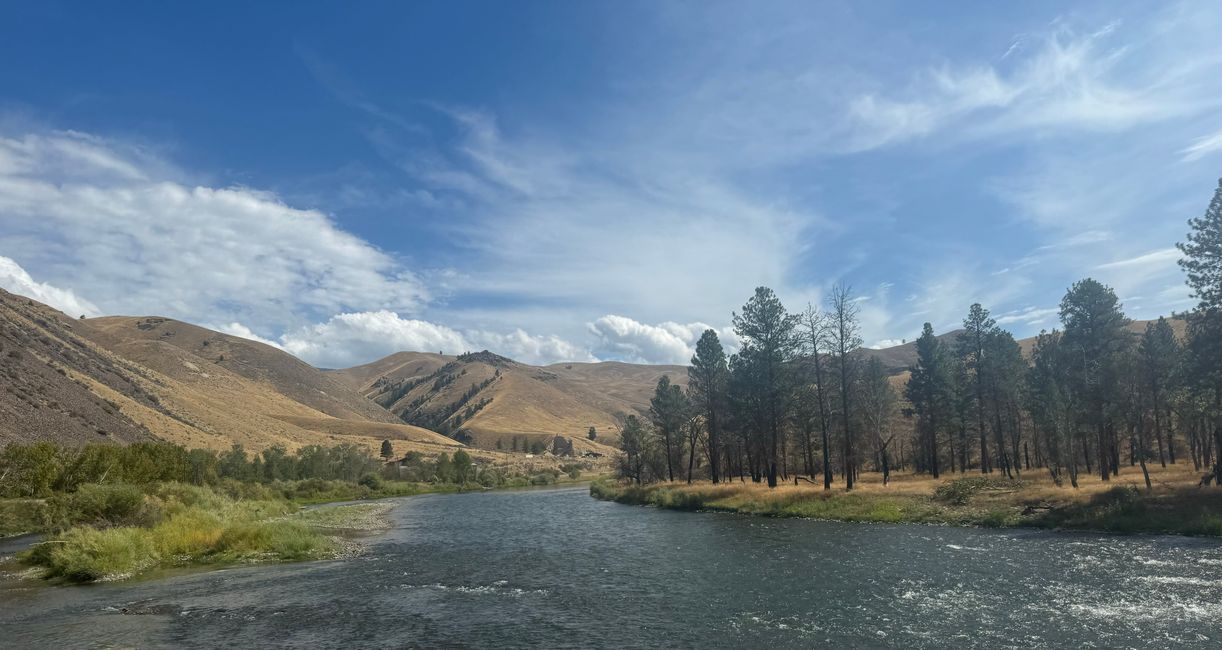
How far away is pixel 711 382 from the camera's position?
71.3m

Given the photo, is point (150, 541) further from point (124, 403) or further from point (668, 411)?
point (124, 403)

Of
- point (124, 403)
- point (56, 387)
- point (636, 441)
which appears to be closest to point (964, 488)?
point (636, 441)

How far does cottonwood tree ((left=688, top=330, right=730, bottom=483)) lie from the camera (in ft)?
230

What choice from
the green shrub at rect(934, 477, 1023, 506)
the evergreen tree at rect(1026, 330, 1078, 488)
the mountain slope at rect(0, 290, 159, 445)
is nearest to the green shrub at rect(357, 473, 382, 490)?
the mountain slope at rect(0, 290, 159, 445)

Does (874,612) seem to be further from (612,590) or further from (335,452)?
(335,452)

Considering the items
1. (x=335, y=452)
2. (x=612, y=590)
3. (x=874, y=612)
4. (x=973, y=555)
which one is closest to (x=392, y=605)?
(x=612, y=590)

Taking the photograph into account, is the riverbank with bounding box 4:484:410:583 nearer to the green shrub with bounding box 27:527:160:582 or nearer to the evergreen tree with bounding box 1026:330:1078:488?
the green shrub with bounding box 27:527:160:582

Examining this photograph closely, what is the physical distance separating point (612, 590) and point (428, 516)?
4437 centimetres

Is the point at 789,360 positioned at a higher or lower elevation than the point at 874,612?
higher

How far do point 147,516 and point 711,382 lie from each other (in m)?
50.6

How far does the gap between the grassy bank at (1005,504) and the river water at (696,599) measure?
2557mm

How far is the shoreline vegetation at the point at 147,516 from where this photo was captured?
30.2m

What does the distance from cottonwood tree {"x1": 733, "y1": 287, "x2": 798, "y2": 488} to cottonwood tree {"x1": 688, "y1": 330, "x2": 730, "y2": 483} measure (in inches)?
358

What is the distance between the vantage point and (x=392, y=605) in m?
23.0
